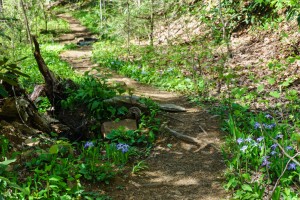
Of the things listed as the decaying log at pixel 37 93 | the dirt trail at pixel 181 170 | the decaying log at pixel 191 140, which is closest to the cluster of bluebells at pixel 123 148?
the dirt trail at pixel 181 170

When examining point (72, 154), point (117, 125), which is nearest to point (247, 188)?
point (72, 154)

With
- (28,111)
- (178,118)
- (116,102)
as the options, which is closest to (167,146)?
(178,118)

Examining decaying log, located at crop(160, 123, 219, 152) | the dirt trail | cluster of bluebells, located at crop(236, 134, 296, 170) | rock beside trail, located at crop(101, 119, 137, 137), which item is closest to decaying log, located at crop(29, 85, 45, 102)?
rock beside trail, located at crop(101, 119, 137, 137)

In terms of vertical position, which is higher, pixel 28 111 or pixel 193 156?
pixel 28 111

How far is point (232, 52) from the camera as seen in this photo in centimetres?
1005

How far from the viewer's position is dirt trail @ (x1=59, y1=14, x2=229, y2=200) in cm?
388

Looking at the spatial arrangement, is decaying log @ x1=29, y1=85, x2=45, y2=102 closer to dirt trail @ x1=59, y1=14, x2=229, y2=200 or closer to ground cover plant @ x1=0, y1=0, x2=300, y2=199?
ground cover plant @ x1=0, y1=0, x2=300, y2=199

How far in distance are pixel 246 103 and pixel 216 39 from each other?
5679 mm

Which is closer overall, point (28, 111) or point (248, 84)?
point (28, 111)

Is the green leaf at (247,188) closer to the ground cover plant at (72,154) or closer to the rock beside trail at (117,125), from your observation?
the ground cover plant at (72,154)

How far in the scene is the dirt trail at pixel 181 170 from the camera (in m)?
3.88

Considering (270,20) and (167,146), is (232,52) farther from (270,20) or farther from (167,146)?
(167,146)

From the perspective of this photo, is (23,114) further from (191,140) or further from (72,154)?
(191,140)

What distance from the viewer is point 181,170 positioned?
14.5 feet
